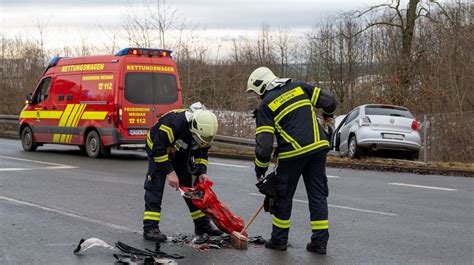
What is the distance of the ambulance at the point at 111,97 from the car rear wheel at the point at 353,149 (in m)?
4.65

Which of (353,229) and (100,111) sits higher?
(100,111)

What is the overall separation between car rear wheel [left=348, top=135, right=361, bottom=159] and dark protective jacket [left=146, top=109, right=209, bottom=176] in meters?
11.2

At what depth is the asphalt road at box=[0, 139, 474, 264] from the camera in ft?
23.3

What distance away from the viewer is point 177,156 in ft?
26.2

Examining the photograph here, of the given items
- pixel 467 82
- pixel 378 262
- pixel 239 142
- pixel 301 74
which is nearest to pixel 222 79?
pixel 239 142

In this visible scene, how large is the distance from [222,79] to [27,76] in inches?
426

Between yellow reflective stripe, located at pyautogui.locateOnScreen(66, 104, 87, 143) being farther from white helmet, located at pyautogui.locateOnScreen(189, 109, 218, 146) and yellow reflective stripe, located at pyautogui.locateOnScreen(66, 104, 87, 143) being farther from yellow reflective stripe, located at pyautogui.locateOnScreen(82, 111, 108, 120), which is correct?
white helmet, located at pyautogui.locateOnScreen(189, 109, 218, 146)

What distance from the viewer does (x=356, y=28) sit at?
41844 millimetres

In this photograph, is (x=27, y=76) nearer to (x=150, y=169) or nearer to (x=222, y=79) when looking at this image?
(x=222, y=79)

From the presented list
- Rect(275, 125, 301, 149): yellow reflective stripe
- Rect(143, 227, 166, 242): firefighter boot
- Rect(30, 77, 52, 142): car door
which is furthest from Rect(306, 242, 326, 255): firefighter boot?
Rect(30, 77, 52, 142): car door

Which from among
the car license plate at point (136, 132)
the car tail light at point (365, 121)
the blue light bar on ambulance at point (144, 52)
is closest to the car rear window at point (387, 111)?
the car tail light at point (365, 121)

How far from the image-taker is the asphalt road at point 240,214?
7090 mm

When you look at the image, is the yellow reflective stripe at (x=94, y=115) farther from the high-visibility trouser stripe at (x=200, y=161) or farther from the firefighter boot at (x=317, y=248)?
the firefighter boot at (x=317, y=248)

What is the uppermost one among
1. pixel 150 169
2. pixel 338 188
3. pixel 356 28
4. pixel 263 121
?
pixel 356 28
